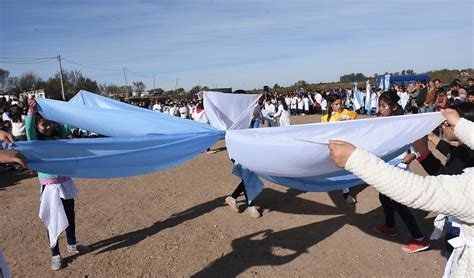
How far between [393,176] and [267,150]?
1631 mm

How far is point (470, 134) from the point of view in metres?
2.34

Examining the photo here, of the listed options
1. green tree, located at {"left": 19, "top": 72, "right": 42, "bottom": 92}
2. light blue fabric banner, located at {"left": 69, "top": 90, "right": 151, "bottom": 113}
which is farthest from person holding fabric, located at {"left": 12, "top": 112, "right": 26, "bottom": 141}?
green tree, located at {"left": 19, "top": 72, "right": 42, "bottom": 92}

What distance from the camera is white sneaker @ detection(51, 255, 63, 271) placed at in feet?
14.2

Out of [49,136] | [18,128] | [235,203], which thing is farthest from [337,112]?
[18,128]

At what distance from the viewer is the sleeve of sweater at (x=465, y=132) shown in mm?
2340

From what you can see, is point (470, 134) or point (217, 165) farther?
point (217, 165)

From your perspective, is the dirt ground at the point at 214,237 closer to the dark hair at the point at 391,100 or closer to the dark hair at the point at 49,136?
the dark hair at the point at 49,136

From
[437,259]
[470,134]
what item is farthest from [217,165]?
[470,134]

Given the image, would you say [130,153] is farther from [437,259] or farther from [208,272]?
[437,259]

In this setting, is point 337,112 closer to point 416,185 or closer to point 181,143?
point 181,143

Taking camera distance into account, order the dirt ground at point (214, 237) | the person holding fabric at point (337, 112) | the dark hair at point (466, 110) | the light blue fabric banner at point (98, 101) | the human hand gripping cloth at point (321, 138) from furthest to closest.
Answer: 1. the person holding fabric at point (337, 112)
2. the light blue fabric banner at point (98, 101)
3. the dirt ground at point (214, 237)
4. the human hand gripping cloth at point (321, 138)
5. the dark hair at point (466, 110)

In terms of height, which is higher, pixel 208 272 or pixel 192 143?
pixel 192 143

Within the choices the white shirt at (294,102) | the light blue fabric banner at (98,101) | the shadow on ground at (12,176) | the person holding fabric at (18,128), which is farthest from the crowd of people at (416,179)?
the white shirt at (294,102)

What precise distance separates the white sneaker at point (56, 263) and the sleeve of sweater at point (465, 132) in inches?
170
